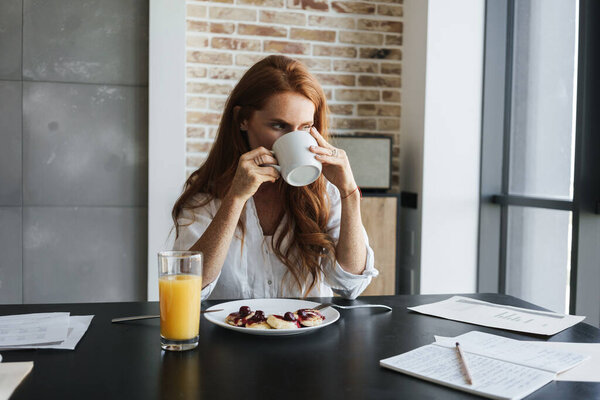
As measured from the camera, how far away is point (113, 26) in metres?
2.71

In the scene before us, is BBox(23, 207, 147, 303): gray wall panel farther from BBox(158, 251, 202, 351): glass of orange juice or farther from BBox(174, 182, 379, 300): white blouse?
BBox(158, 251, 202, 351): glass of orange juice

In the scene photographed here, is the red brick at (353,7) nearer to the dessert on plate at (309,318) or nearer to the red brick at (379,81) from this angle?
the red brick at (379,81)

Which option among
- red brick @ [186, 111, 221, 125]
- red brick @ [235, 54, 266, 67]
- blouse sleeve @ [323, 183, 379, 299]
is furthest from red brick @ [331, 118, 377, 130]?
blouse sleeve @ [323, 183, 379, 299]

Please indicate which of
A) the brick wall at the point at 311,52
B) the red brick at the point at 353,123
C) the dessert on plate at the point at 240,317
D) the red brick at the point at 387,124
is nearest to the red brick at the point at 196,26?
the brick wall at the point at 311,52

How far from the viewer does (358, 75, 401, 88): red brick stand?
3.13m

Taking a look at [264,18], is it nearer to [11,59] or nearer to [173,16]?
[173,16]

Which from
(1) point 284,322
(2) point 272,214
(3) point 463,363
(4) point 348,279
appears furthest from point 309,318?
(2) point 272,214

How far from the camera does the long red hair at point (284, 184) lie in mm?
1583

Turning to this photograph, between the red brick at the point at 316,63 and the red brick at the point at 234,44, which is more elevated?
the red brick at the point at 234,44

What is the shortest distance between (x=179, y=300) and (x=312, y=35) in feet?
7.67

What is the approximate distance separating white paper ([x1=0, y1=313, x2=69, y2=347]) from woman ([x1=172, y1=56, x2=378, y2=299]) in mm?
383

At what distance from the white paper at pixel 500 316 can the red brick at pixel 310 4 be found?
208cm

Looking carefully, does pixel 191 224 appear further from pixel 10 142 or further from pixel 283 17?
pixel 283 17

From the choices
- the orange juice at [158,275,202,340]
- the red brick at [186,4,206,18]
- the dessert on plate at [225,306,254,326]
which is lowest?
the dessert on plate at [225,306,254,326]
